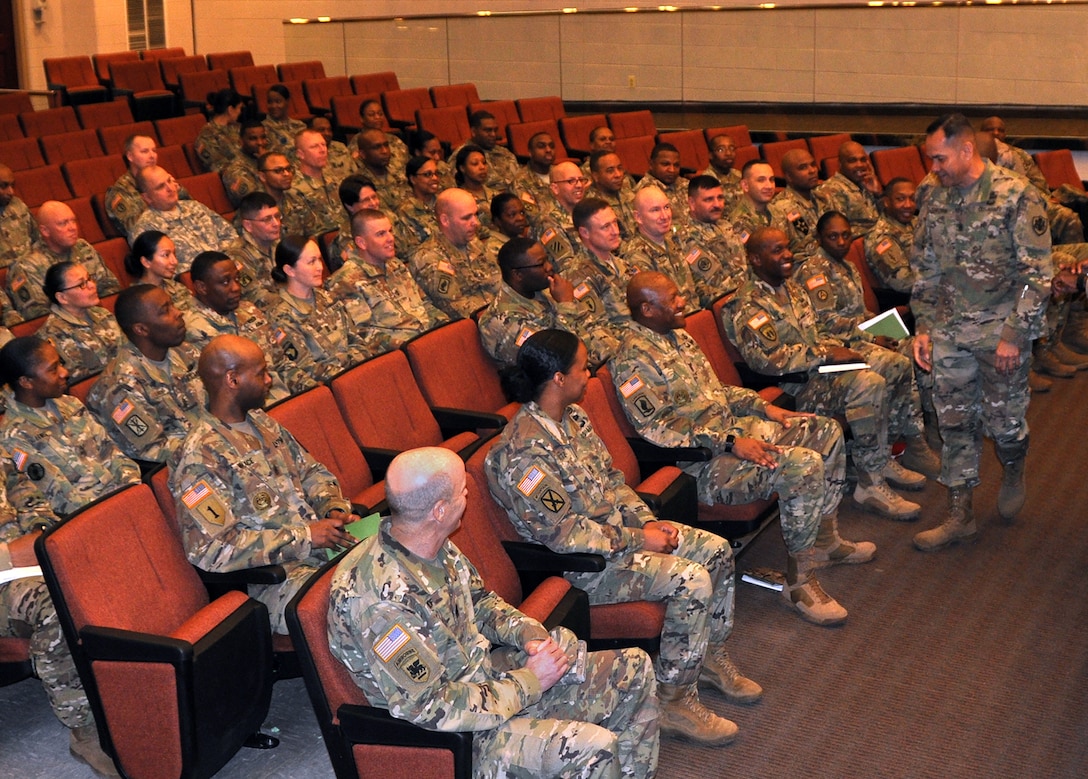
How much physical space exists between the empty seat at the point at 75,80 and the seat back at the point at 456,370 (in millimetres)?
7068

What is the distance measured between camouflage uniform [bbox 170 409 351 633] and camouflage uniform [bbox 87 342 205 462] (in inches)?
27.5

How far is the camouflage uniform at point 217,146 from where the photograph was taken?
802cm

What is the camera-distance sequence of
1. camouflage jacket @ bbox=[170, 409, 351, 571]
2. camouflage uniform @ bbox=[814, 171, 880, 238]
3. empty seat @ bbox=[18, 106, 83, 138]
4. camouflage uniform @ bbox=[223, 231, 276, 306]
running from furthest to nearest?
empty seat @ bbox=[18, 106, 83, 138] < camouflage uniform @ bbox=[814, 171, 880, 238] < camouflage uniform @ bbox=[223, 231, 276, 306] < camouflage jacket @ bbox=[170, 409, 351, 571]

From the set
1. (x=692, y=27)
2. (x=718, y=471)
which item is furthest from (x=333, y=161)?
(x=718, y=471)

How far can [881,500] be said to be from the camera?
15.5 feet

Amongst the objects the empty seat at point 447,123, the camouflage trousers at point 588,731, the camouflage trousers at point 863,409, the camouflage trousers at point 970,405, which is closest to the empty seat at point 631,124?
the empty seat at point 447,123

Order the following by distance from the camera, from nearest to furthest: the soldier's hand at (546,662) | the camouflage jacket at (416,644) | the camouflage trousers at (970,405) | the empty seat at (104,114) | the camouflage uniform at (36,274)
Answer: the camouflage jacket at (416,644) → the soldier's hand at (546,662) → the camouflage trousers at (970,405) → the camouflage uniform at (36,274) → the empty seat at (104,114)

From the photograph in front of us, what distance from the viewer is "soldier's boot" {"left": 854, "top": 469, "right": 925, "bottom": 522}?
15.4 feet

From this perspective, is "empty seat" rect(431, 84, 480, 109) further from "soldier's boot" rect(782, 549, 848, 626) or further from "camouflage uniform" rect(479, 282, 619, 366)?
"soldier's boot" rect(782, 549, 848, 626)

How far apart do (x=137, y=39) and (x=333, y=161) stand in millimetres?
6403

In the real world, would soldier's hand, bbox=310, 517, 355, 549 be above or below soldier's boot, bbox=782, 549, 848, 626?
above

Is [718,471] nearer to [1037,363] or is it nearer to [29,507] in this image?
[29,507]

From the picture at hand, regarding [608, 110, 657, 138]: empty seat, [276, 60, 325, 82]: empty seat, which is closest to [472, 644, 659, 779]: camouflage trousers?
[608, 110, 657, 138]: empty seat

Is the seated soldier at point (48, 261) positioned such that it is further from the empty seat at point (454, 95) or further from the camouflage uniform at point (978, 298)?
the empty seat at point (454, 95)
